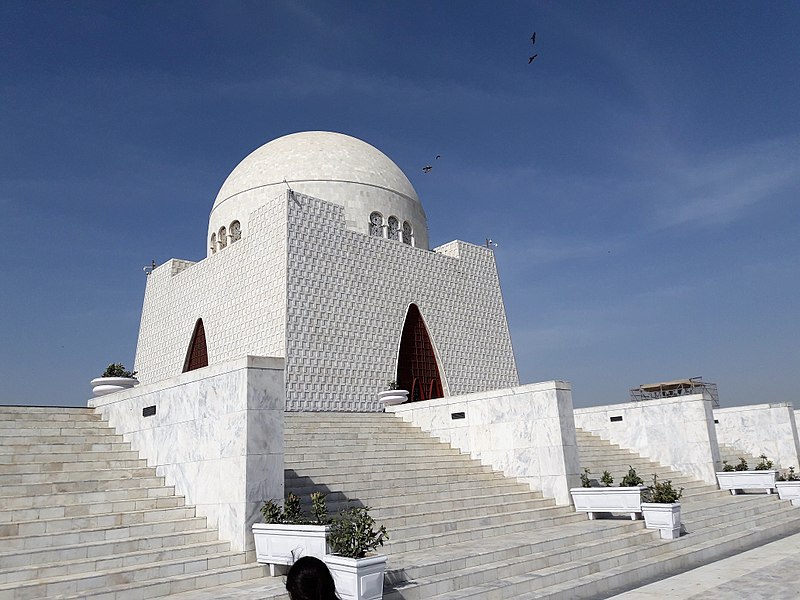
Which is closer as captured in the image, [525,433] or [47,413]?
[47,413]

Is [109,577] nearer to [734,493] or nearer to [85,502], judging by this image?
[85,502]

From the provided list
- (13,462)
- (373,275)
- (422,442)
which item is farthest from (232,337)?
(13,462)

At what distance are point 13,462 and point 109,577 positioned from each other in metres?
2.65

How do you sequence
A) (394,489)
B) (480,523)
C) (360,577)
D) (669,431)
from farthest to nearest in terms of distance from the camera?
(669,431) → (394,489) → (480,523) → (360,577)

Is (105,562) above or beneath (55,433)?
beneath

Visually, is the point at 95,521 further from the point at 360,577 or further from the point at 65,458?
the point at 360,577

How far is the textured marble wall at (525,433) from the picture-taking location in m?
10.1

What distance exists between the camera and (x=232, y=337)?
16.5m

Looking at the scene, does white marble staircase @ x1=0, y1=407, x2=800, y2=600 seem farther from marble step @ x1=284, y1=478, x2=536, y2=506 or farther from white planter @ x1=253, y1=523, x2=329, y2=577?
white planter @ x1=253, y1=523, x2=329, y2=577

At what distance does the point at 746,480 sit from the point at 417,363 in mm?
8632

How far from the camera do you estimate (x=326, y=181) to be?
1914 cm

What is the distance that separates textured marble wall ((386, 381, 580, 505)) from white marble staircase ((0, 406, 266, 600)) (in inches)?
215

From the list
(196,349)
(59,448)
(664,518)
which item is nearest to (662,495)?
(664,518)

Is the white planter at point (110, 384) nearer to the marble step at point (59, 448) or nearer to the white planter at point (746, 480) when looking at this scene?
the marble step at point (59, 448)
